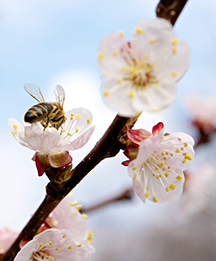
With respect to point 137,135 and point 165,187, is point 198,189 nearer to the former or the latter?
point 165,187

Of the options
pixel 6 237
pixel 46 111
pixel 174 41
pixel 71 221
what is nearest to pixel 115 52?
pixel 174 41

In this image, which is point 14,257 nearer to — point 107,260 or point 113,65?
point 113,65

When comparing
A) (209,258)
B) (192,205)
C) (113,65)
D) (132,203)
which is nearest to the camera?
(113,65)

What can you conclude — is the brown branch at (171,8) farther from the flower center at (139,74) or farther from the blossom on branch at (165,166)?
the blossom on branch at (165,166)

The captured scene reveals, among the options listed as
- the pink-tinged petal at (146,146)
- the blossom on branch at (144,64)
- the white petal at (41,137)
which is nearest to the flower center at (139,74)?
the blossom on branch at (144,64)

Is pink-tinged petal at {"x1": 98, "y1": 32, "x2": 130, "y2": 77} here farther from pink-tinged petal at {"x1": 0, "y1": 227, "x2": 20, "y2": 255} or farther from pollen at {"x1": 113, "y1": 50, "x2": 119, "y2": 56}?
pink-tinged petal at {"x1": 0, "y1": 227, "x2": 20, "y2": 255}

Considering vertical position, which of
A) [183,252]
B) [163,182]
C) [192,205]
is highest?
[163,182]

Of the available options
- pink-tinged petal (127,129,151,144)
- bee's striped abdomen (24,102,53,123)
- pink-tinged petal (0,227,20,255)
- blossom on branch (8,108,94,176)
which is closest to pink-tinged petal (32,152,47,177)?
blossom on branch (8,108,94,176)

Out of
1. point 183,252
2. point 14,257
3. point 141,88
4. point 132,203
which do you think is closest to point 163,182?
point 141,88
